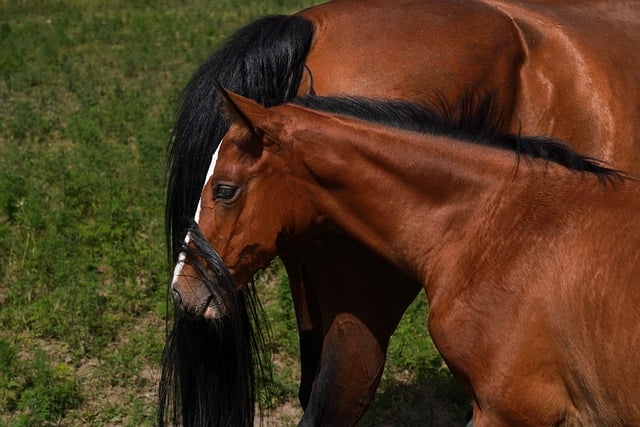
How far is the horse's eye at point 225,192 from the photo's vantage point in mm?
3477

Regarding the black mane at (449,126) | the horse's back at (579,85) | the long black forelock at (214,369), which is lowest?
the long black forelock at (214,369)

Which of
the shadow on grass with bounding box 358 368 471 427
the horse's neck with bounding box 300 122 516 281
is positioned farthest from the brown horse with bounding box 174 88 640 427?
the shadow on grass with bounding box 358 368 471 427

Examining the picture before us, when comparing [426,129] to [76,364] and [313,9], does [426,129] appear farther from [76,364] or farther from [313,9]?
[76,364]

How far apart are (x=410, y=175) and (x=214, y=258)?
0.71 m

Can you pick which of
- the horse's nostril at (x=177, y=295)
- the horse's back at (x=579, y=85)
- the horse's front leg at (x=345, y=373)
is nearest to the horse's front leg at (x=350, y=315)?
the horse's front leg at (x=345, y=373)

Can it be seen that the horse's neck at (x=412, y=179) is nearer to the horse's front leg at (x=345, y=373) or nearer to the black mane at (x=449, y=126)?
the black mane at (x=449, y=126)

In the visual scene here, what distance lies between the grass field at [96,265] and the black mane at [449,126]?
6.73ft

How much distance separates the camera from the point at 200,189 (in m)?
4.12

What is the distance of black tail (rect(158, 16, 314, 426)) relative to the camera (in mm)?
4027

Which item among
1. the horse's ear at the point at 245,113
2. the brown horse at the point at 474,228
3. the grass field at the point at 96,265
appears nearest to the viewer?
the brown horse at the point at 474,228

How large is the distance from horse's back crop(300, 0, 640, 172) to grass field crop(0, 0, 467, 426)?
5.93 ft

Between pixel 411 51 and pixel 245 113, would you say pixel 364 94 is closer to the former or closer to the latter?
pixel 411 51

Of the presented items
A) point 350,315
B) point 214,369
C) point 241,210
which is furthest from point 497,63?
point 214,369

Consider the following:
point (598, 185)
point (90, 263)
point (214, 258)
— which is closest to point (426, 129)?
point (598, 185)
